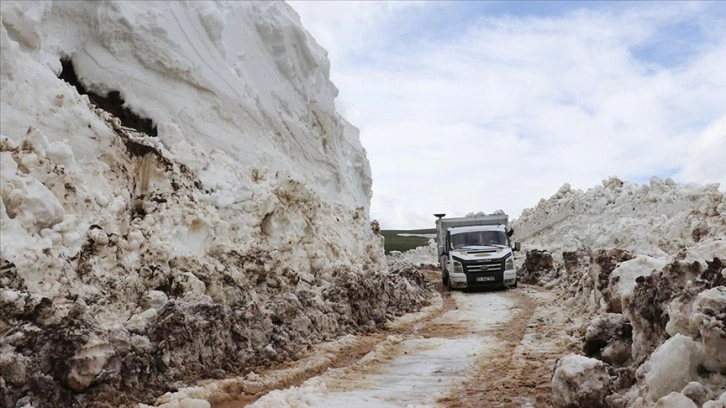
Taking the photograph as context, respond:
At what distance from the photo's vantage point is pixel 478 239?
71.6 ft

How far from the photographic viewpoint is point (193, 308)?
298 inches

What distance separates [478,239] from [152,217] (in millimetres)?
14604

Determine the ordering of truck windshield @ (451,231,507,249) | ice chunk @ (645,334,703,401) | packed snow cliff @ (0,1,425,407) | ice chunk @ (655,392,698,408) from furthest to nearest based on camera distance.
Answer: truck windshield @ (451,231,507,249) → packed snow cliff @ (0,1,425,407) → ice chunk @ (645,334,703,401) → ice chunk @ (655,392,698,408)

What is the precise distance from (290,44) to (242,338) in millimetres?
10704

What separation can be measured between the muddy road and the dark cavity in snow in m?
4.91

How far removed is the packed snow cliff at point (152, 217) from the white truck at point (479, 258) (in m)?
4.94

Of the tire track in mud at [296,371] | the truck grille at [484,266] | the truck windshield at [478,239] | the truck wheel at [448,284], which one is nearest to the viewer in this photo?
the tire track in mud at [296,371]

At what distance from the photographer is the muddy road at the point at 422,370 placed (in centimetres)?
689

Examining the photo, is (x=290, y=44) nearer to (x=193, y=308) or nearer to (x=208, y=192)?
(x=208, y=192)

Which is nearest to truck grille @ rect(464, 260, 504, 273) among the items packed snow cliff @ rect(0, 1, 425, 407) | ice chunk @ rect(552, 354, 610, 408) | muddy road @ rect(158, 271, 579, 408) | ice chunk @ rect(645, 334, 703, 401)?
packed snow cliff @ rect(0, 1, 425, 407)

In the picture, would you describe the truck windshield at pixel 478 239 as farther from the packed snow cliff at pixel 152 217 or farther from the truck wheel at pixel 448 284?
the packed snow cliff at pixel 152 217

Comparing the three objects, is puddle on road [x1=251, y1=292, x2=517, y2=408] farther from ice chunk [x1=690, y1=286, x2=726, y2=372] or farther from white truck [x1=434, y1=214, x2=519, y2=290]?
white truck [x1=434, y1=214, x2=519, y2=290]

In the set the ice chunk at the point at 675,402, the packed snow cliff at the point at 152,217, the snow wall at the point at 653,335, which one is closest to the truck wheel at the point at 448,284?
the packed snow cliff at the point at 152,217

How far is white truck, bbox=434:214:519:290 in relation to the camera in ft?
67.9
